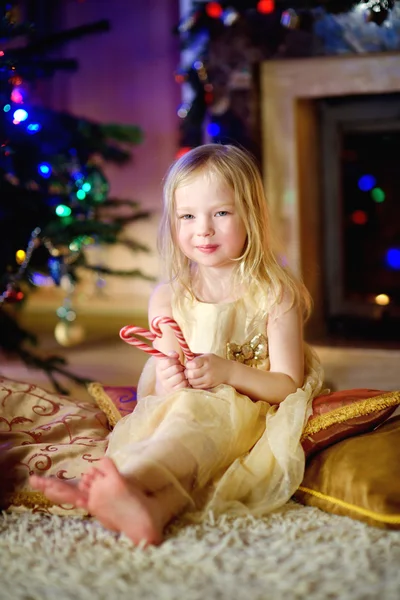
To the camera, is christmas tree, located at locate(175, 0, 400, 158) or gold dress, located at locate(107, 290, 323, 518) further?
christmas tree, located at locate(175, 0, 400, 158)

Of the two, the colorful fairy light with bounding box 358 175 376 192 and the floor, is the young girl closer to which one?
the floor

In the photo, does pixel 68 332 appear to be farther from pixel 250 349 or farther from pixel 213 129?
pixel 250 349

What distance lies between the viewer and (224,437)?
1.58 metres

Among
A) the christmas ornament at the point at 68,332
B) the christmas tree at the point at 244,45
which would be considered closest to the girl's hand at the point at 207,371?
the christmas tree at the point at 244,45

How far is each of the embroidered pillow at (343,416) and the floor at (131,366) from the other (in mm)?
979

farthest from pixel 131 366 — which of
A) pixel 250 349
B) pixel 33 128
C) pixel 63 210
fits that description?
pixel 250 349

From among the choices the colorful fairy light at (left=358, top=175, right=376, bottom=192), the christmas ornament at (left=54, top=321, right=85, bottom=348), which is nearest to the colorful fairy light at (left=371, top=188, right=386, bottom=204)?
the colorful fairy light at (left=358, top=175, right=376, bottom=192)

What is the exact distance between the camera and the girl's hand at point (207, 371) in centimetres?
162

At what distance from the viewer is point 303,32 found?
2.94 m

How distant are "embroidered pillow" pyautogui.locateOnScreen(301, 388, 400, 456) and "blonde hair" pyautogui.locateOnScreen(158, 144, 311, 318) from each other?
238mm

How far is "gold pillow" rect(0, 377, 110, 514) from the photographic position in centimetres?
167

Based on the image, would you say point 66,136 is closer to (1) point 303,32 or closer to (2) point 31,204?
(2) point 31,204

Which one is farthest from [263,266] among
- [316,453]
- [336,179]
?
[336,179]

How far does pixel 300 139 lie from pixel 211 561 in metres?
2.06
